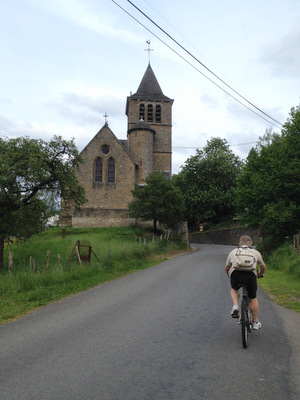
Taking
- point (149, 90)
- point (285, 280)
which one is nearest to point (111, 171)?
point (149, 90)

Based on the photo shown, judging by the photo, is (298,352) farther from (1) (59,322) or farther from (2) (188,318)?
(1) (59,322)

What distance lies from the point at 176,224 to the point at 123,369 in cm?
3426

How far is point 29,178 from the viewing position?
20.1 metres

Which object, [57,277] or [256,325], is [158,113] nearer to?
[57,277]

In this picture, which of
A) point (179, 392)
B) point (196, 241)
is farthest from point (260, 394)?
point (196, 241)

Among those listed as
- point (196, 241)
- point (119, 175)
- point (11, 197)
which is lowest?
point (196, 241)

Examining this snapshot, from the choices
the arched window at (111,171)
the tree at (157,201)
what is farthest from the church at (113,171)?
the tree at (157,201)

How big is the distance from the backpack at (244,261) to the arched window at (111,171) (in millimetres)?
36194

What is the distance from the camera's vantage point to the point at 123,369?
4.48m

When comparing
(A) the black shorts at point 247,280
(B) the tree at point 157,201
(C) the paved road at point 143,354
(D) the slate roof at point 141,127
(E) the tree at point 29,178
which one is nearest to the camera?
(C) the paved road at point 143,354

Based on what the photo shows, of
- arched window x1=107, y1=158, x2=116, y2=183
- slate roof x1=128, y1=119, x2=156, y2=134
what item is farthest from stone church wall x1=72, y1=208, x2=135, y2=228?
slate roof x1=128, y1=119, x2=156, y2=134

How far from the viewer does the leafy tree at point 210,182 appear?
52.4 meters

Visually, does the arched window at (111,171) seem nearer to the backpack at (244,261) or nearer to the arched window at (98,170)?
the arched window at (98,170)

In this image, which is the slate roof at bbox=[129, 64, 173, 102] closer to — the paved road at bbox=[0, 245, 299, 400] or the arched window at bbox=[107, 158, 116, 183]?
the arched window at bbox=[107, 158, 116, 183]
